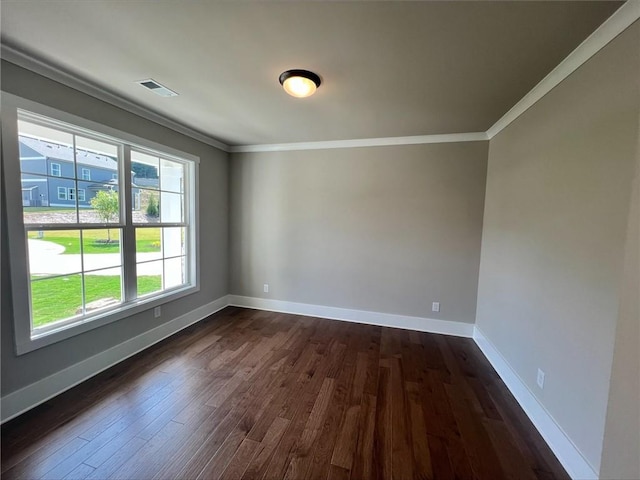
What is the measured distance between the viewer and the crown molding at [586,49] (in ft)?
4.15

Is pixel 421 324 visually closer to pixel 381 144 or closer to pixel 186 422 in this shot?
pixel 381 144

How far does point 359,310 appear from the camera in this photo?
374 centimetres

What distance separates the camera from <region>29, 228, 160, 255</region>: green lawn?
211 cm

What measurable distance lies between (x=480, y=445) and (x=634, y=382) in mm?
1011

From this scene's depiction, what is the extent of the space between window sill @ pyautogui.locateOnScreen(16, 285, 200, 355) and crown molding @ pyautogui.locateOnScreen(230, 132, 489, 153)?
231 centimetres

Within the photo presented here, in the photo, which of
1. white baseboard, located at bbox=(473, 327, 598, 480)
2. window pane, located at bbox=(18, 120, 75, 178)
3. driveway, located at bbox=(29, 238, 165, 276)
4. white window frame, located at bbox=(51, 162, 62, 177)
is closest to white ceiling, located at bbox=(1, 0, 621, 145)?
window pane, located at bbox=(18, 120, 75, 178)

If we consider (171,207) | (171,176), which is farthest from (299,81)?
(171,207)

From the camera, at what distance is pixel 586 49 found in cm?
153

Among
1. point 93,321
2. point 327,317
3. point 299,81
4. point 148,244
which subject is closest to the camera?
point 299,81

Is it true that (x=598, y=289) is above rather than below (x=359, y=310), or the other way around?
above

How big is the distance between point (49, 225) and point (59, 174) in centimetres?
41

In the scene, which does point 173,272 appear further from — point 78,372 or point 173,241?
point 78,372

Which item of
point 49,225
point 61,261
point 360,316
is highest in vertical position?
point 49,225

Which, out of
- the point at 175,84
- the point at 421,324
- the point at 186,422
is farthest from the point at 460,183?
the point at 186,422
